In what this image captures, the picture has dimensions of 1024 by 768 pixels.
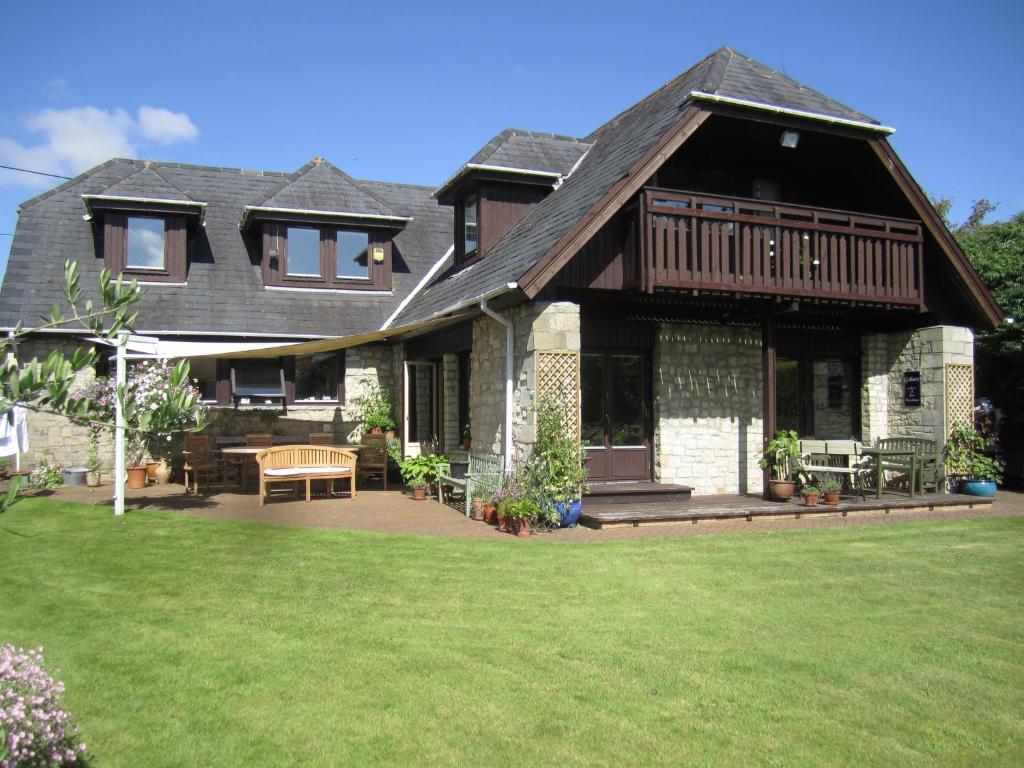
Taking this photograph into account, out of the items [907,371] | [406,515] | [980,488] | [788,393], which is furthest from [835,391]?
[406,515]

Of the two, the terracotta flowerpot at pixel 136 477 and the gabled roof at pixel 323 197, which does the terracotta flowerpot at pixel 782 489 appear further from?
the terracotta flowerpot at pixel 136 477

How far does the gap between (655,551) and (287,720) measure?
551cm

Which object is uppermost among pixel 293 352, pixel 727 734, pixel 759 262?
pixel 759 262

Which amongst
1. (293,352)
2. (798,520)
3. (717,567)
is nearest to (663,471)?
(798,520)

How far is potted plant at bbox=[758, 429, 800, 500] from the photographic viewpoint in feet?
40.6

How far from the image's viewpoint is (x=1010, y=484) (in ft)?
53.8

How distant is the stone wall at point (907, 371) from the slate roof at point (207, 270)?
10.5 metres

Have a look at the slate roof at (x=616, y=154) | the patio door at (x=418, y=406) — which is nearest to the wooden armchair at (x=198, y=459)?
the patio door at (x=418, y=406)

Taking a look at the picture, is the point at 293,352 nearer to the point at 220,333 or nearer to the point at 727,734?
the point at 220,333

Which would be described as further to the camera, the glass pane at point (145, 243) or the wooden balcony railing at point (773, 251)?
the glass pane at point (145, 243)

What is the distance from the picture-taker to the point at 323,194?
18156 millimetres

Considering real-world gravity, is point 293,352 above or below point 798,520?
above

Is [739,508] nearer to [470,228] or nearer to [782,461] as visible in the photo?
[782,461]

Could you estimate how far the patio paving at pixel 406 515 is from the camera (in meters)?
10.3
